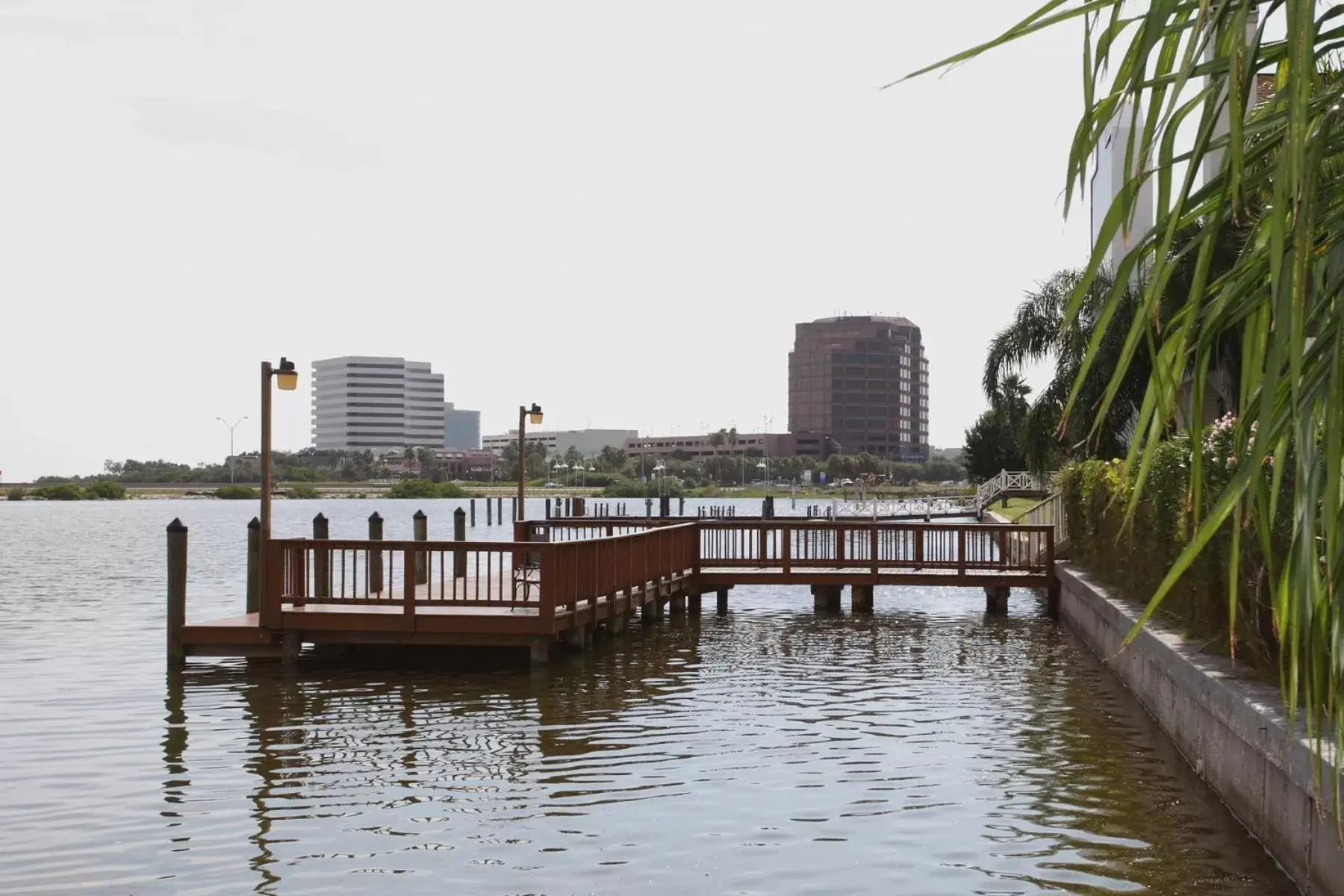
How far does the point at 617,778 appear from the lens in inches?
455

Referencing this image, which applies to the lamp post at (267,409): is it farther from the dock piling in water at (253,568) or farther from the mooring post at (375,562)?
the dock piling in water at (253,568)

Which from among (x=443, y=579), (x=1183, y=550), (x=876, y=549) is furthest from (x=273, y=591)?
(x=876, y=549)

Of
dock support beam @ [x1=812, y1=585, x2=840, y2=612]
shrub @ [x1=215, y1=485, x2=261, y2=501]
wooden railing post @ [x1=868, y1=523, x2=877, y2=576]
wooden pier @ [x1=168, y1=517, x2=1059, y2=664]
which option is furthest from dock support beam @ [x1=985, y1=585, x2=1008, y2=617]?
shrub @ [x1=215, y1=485, x2=261, y2=501]

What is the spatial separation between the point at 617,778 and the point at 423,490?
160836 mm

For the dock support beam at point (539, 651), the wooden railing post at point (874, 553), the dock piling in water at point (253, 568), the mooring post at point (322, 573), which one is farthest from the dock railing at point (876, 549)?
the mooring post at point (322, 573)

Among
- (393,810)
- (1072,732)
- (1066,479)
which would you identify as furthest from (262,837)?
(1066,479)

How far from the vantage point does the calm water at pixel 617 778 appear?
887cm

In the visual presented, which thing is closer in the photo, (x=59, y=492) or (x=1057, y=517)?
(x=1057, y=517)

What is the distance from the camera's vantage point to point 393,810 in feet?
34.3

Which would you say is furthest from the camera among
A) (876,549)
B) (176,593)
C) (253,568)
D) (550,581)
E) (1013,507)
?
(1013,507)

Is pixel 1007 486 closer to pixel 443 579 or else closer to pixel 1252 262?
pixel 443 579

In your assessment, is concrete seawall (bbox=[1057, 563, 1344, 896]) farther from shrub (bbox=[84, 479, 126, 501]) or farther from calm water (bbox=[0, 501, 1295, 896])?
shrub (bbox=[84, 479, 126, 501])

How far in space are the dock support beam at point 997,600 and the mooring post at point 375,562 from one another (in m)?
11.5

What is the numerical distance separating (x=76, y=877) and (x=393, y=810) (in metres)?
2.36
